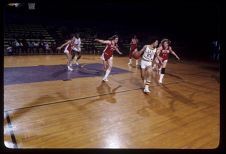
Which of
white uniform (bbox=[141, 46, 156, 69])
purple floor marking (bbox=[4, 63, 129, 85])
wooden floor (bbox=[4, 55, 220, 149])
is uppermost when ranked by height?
white uniform (bbox=[141, 46, 156, 69])

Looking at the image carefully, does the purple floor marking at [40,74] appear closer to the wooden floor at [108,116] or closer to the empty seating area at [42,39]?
the wooden floor at [108,116]

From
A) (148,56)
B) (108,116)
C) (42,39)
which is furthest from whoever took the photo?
(42,39)

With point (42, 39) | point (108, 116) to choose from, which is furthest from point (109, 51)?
point (42, 39)

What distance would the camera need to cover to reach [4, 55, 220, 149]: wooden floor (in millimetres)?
4059

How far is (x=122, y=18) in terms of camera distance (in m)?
18.0

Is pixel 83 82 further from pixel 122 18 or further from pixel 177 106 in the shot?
pixel 122 18

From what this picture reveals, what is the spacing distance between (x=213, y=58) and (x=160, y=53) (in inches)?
395

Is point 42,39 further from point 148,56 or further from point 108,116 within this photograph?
point 108,116

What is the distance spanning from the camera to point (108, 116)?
205 inches

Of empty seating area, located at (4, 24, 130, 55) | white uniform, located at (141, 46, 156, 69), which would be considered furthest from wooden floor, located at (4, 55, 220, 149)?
empty seating area, located at (4, 24, 130, 55)

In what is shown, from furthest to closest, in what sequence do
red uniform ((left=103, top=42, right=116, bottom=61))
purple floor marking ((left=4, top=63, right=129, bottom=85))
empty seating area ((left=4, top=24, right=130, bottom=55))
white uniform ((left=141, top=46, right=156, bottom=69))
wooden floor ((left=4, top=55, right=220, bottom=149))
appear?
1. empty seating area ((left=4, top=24, right=130, bottom=55))
2. purple floor marking ((left=4, top=63, right=129, bottom=85))
3. red uniform ((left=103, top=42, right=116, bottom=61))
4. white uniform ((left=141, top=46, right=156, bottom=69))
5. wooden floor ((left=4, top=55, right=220, bottom=149))

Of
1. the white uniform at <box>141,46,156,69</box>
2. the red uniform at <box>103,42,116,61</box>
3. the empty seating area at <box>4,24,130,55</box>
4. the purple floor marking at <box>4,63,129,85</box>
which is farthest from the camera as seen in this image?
the empty seating area at <box>4,24,130,55</box>

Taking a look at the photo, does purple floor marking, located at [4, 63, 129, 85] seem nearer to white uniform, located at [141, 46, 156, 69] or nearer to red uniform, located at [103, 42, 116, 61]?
red uniform, located at [103, 42, 116, 61]

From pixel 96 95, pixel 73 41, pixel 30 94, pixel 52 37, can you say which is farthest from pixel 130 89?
pixel 52 37
